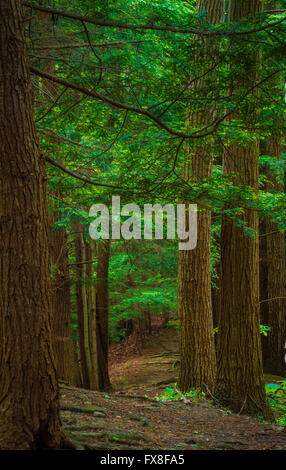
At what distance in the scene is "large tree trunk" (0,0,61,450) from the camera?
3.36 meters

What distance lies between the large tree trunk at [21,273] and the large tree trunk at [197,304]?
196 inches

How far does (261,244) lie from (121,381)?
7289 millimetres

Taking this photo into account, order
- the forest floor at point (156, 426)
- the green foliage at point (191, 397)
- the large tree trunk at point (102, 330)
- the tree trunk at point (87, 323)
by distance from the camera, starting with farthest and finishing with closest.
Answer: the large tree trunk at point (102, 330)
the tree trunk at point (87, 323)
the green foliage at point (191, 397)
the forest floor at point (156, 426)

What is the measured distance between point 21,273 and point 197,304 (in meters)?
5.37

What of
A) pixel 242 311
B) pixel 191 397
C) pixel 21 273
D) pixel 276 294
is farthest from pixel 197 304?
pixel 276 294

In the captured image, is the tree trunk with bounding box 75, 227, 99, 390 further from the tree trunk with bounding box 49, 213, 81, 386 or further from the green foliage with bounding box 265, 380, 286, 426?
the green foliage with bounding box 265, 380, 286, 426

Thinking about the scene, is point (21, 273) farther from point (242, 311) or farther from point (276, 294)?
point (276, 294)

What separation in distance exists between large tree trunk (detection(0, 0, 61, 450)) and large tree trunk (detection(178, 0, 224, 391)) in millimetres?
4974

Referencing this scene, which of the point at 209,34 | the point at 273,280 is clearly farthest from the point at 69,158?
the point at 273,280

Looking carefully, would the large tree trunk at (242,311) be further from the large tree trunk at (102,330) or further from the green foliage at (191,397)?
the large tree trunk at (102,330)

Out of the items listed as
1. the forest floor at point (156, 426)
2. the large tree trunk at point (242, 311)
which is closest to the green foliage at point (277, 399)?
the large tree trunk at point (242, 311)

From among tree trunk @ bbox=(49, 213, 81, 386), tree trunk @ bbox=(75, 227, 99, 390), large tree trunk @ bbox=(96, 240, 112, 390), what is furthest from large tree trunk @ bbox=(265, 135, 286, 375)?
tree trunk @ bbox=(49, 213, 81, 386)

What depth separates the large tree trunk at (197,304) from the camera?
321 inches

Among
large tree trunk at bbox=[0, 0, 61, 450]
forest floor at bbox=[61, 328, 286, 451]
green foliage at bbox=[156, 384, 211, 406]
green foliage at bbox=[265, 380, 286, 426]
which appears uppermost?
large tree trunk at bbox=[0, 0, 61, 450]
